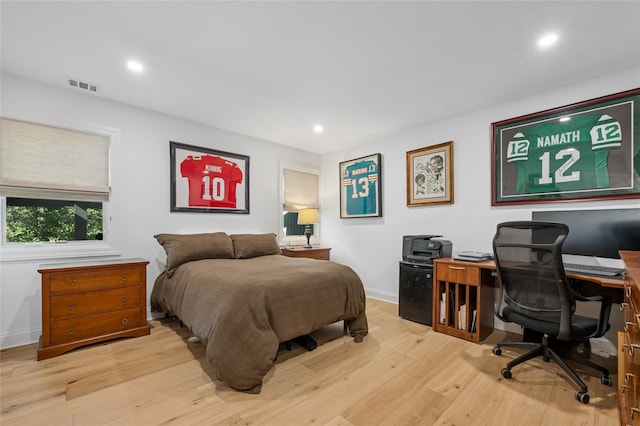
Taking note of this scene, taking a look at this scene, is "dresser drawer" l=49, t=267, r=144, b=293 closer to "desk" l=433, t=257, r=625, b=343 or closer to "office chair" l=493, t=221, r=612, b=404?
"desk" l=433, t=257, r=625, b=343

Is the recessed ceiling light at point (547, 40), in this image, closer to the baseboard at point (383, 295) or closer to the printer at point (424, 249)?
the printer at point (424, 249)

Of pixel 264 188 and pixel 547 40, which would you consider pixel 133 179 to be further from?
pixel 547 40

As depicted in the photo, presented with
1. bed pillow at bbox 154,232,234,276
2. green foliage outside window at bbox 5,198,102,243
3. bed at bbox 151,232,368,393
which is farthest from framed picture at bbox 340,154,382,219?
green foliage outside window at bbox 5,198,102,243

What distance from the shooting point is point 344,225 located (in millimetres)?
4680

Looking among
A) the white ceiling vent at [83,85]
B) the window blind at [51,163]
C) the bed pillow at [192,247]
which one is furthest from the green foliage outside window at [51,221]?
the white ceiling vent at [83,85]

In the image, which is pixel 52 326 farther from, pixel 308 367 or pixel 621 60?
pixel 621 60

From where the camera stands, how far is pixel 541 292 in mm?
1902

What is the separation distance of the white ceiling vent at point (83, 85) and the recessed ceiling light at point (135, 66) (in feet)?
2.00

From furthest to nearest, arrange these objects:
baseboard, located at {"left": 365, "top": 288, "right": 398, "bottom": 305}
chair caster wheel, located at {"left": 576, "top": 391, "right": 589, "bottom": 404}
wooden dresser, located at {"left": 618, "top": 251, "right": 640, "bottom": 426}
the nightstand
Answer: the nightstand, baseboard, located at {"left": 365, "top": 288, "right": 398, "bottom": 305}, chair caster wheel, located at {"left": 576, "top": 391, "right": 589, "bottom": 404}, wooden dresser, located at {"left": 618, "top": 251, "right": 640, "bottom": 426}

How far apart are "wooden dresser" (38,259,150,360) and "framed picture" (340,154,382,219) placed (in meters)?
2.99

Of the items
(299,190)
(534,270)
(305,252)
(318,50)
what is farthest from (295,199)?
(534,270)

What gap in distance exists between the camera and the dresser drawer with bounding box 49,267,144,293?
7.49 ft

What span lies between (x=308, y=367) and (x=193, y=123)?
10.7 feet

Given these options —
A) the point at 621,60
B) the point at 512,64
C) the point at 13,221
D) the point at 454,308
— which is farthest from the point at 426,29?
the point at 13,221
